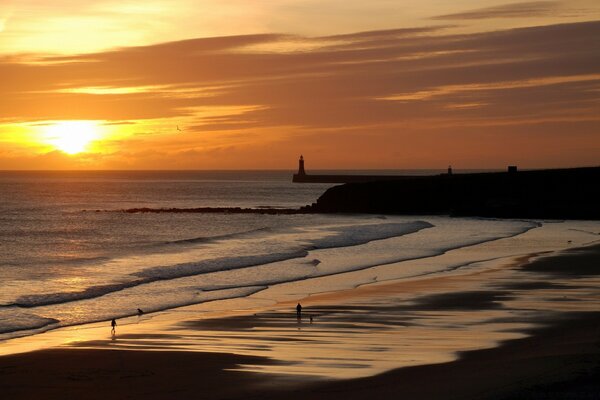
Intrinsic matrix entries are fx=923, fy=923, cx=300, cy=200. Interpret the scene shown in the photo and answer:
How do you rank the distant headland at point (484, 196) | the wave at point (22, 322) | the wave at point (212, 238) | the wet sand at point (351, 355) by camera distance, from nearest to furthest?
the wet sand at point (351, 355), the wave at point (22, 322), the wave at point (212, 238), the distant headland at point (484, 196)

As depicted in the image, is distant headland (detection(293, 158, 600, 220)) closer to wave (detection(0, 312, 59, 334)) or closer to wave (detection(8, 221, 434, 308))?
wave (detection(8, 221, 434, 308))

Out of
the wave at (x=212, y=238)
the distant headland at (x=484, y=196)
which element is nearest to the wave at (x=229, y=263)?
the wave at (x=212, y=238)

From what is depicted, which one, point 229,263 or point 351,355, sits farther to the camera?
point 229,263

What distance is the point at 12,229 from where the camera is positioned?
2886 inches

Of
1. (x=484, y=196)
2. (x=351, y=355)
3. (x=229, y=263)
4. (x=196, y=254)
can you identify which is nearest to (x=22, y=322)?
(x=351, y=355)

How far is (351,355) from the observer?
17.9m

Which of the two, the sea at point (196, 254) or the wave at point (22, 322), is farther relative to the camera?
the sea at point (196, 254)

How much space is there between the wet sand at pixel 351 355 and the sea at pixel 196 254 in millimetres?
3943

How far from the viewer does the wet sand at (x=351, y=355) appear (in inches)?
589

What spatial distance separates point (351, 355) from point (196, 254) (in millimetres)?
28387

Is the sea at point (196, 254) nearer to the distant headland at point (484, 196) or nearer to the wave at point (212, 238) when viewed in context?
the wave at point (212, 238)

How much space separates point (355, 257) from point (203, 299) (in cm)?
1550

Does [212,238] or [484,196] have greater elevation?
[484,196]

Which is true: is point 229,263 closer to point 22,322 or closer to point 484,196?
point 22,322
